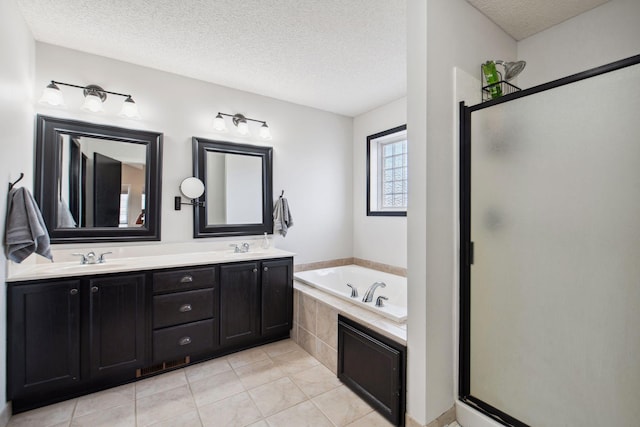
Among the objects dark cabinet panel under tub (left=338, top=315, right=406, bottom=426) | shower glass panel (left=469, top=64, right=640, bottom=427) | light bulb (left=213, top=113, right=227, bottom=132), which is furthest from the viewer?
light bulb (left=213, top=113, right=227, bottom=132)

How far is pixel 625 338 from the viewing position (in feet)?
3.98

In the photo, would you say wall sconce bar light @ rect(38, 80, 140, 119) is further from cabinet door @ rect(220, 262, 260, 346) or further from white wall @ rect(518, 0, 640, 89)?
white wall @ rect(518, 0, 640, 89)

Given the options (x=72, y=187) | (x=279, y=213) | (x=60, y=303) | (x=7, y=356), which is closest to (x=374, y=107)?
(x=279, y=213)

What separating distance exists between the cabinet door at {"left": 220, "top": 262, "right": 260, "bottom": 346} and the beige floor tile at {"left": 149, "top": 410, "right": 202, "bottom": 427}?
27.4 inches

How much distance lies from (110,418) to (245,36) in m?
2.69

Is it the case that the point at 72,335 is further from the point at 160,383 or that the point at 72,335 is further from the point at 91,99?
the point at 91,99

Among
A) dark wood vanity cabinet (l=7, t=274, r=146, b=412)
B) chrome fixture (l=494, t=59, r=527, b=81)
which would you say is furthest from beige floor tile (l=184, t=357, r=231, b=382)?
chrome fixture (l=494, t=59, r=527, b=81)

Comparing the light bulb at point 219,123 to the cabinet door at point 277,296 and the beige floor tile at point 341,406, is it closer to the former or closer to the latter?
the cabinet door at point 277,296

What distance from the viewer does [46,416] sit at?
5.96 ft

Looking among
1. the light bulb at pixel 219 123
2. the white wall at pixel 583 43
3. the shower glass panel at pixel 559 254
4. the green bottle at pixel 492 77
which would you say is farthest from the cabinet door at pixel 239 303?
the white wall at pixel 583 43

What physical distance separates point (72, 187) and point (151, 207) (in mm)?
573

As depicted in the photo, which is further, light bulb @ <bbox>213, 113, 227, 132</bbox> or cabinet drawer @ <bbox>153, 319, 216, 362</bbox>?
light bulb @ <bbox>213, 113, 227, 132</bbox>

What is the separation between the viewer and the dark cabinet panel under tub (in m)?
1.72

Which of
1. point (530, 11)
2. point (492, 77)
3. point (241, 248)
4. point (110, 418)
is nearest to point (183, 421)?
point (110, 418)
